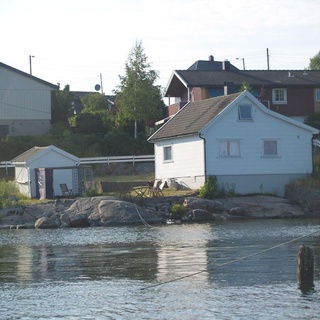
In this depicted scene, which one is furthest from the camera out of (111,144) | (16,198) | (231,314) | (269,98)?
(269,98)

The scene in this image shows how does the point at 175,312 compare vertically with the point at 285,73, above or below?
below

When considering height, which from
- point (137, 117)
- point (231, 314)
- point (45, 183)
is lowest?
point (231, 314)

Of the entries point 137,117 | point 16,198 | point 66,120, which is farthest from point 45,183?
point 66,120

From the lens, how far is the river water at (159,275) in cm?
1927

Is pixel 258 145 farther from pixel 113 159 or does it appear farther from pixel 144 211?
pixel 113 159

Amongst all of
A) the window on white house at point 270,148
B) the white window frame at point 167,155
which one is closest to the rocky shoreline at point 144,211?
the window on white house at point 270,148

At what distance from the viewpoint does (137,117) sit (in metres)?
73.1

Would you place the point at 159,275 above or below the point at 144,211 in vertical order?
below

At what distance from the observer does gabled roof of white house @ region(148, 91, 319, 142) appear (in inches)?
2040

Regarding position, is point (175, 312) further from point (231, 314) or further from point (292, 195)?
point (292, 195)

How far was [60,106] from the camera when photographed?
8262 cm

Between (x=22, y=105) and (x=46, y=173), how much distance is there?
83.7 feet

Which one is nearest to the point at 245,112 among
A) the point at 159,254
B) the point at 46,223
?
the point at 46,223

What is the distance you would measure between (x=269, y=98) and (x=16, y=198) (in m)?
30.0
